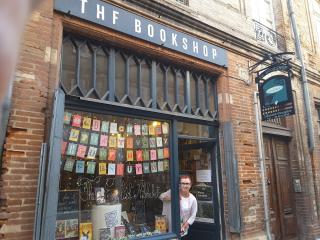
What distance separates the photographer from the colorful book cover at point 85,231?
4578mm

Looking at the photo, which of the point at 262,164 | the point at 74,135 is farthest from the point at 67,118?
the point at 262,164

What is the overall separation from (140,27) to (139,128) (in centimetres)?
164

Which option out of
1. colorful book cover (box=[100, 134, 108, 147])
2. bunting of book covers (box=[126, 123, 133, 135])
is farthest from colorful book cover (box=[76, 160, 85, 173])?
bunting of book covers (box=[126, 123, 133, 135])

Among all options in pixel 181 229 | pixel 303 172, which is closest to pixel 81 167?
pixel 181 229

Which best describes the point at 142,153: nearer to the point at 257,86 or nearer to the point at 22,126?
the point at 22,126

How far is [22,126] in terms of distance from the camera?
3.99 metres

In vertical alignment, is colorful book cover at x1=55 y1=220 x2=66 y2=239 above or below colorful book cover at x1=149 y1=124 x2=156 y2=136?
below

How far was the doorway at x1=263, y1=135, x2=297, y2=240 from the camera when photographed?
763 centimetres

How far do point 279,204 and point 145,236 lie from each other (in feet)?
13.1

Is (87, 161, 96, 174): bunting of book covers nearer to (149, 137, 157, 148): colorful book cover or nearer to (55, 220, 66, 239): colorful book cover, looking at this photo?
(55, 220, 66, 239): colorful book cover

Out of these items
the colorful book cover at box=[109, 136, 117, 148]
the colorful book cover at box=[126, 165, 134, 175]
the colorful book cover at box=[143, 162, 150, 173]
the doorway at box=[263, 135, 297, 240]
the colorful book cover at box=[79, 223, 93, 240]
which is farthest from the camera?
the doorway at box=[263, 135, 297, 240]

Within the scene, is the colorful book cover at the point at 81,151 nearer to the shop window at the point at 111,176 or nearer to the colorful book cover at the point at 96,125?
the shop window at the point at 111,176

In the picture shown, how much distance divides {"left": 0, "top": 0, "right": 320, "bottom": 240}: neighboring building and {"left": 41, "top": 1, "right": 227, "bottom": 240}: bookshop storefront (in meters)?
0.02

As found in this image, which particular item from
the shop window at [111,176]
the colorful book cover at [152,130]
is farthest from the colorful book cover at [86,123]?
the colorful book cover at [152,130]
